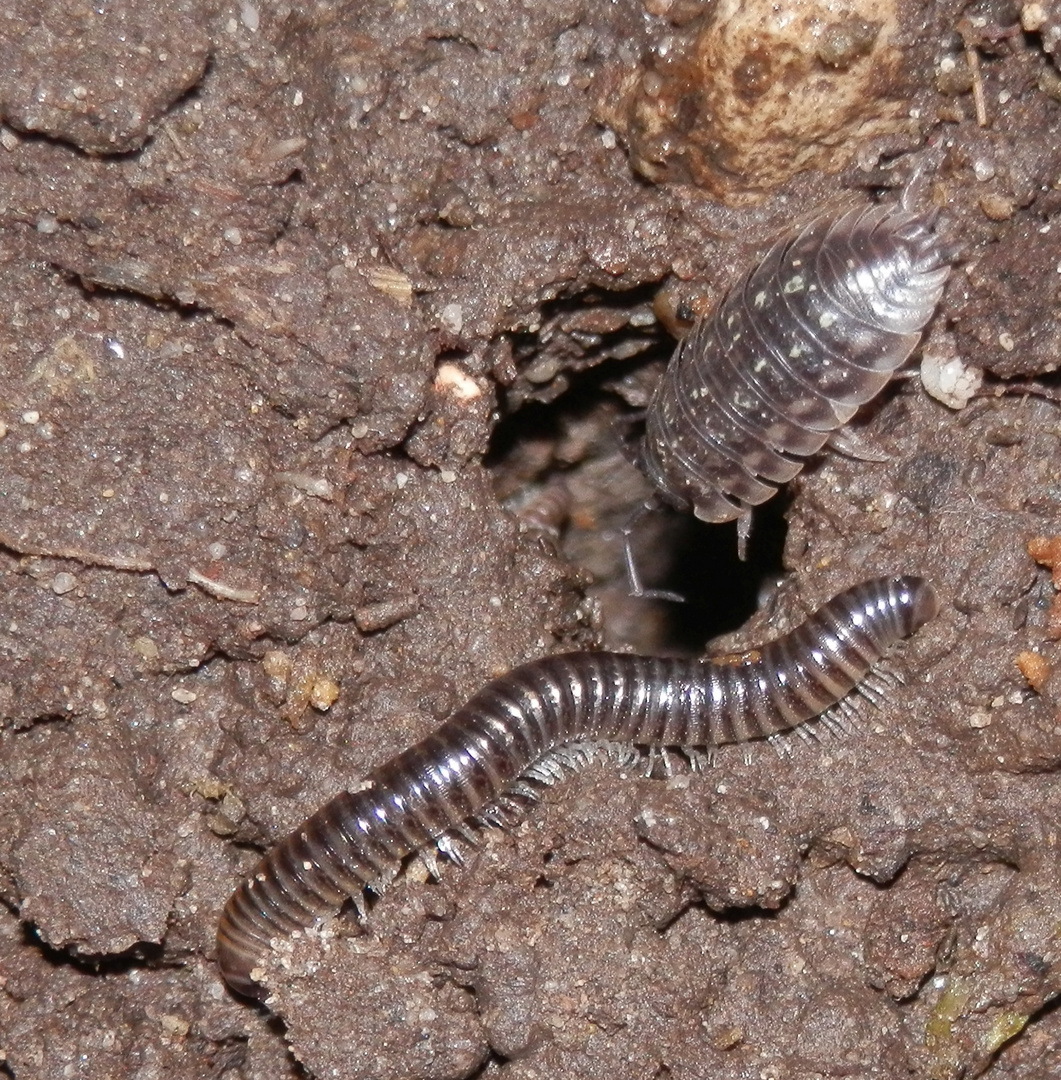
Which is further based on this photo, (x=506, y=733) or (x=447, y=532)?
(x=447, y=532)

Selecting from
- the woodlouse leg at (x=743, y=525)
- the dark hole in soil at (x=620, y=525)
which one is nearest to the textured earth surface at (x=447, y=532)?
the woodlouse leg at (x=743, y=525)

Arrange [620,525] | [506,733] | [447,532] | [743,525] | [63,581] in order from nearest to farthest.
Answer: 1. [63,581]
2. [506,733]
3. [447,532]
4. [743,525]
5. [620,525]

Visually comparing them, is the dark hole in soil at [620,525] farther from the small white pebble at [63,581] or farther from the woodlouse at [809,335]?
the small white pebble at [63,581]

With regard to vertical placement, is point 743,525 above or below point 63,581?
above

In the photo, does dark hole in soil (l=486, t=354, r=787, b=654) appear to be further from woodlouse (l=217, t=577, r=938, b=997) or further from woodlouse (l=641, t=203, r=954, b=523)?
woodlouse (l=217, t=577, r=938, b=997)

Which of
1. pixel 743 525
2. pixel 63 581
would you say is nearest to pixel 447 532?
pixel 743 525

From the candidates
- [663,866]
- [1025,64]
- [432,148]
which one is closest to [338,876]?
[663,866]

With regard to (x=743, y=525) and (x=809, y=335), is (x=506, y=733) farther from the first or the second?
(x=809, y=335)

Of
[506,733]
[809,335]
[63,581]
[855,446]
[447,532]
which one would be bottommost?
[63,581]
